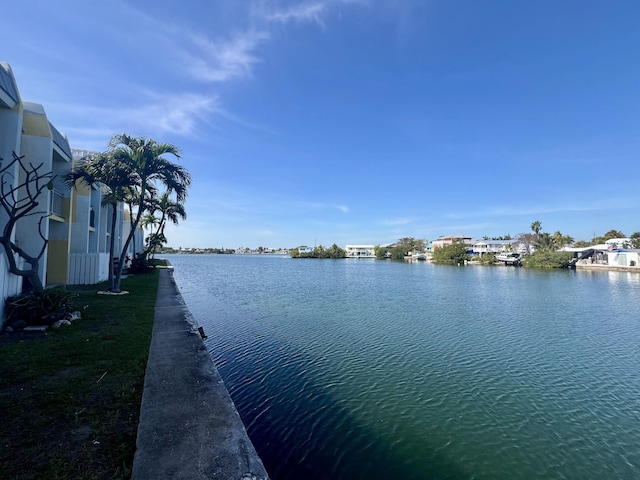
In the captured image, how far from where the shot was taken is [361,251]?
5290 inches

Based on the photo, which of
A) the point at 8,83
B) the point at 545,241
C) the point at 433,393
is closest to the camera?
the point at 433,393

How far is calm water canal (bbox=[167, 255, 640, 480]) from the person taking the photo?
4.96 m

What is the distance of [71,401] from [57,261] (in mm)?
14406

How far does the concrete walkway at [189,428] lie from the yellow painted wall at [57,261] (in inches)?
496

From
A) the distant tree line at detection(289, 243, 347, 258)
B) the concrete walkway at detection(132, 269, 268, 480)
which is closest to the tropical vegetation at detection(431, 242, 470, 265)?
the distant tree line at detection(289, 243, 347, 258)

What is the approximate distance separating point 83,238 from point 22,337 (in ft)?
39.5

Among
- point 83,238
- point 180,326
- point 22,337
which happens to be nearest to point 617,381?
point 180,326

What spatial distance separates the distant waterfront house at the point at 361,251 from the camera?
132625 millimetres

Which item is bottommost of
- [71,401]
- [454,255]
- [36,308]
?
[71,401]

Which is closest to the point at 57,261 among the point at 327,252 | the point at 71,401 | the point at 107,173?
the point at 107,173

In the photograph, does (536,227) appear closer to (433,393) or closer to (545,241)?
(545,241)

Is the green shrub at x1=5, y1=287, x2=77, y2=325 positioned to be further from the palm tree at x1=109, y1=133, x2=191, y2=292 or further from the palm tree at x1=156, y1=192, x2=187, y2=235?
the palm tree at x1=156, y1=192, x2=187, y2=235

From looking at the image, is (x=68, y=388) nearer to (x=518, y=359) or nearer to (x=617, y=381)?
(x=518, y=359)

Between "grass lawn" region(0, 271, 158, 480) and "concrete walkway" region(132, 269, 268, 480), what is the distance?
18 cm
